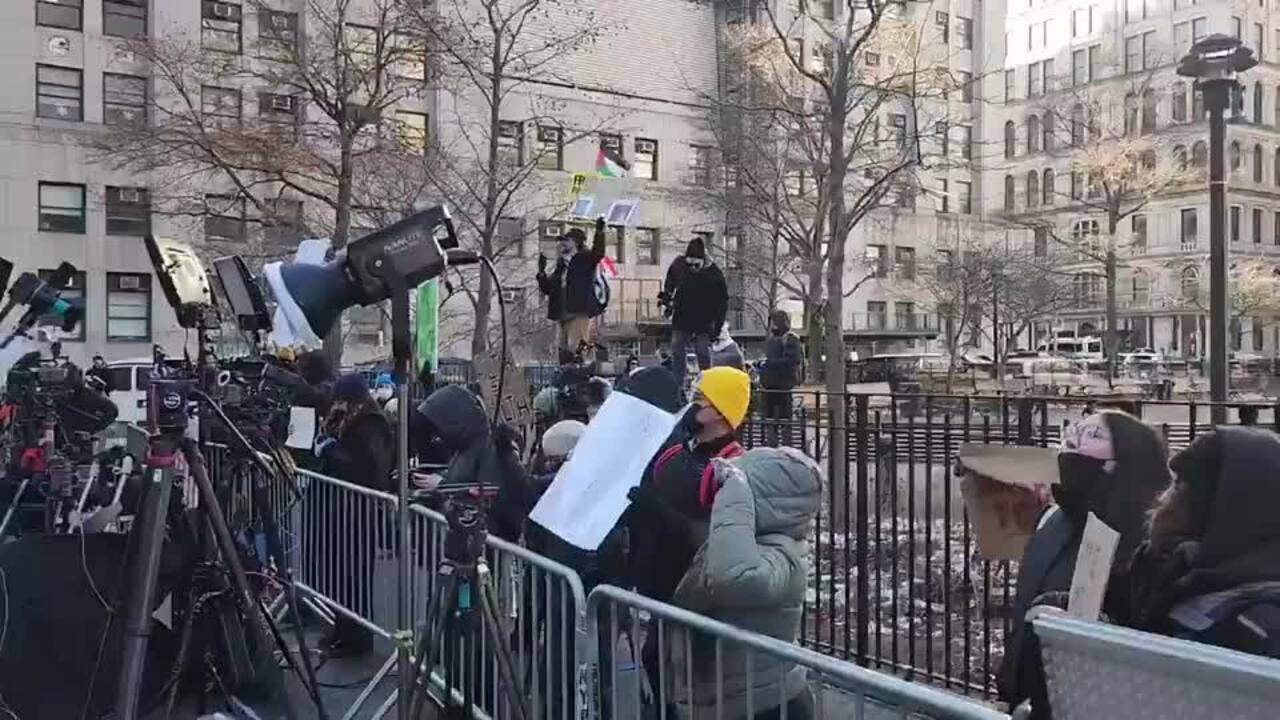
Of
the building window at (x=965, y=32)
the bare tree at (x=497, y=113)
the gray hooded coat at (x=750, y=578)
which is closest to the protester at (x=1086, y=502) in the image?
the gray hooded coat at (x=750, y=578)

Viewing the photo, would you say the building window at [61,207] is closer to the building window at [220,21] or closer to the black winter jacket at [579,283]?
the building window at [220,21]

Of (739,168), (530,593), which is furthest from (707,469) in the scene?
(739,168)

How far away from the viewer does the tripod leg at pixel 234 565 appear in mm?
4121

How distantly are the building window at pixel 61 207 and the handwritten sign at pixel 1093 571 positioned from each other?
117ft

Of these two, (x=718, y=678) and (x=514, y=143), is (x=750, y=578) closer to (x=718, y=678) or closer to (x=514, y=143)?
(x=718, y=678)

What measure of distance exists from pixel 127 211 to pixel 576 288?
101ft

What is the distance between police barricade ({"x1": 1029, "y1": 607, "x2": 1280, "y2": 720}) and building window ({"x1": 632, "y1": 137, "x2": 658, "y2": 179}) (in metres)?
40.3

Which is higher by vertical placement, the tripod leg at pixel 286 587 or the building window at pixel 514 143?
the building window at pixel 514 143

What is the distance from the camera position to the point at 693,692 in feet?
10.6

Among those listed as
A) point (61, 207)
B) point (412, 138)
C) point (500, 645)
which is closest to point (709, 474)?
point (500, 645)

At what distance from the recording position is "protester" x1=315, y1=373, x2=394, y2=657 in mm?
6152

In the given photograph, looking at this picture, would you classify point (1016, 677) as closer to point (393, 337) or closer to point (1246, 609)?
point (1246, 609)

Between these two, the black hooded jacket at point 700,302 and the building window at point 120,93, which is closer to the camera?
the black hooded jacket at point 700,302

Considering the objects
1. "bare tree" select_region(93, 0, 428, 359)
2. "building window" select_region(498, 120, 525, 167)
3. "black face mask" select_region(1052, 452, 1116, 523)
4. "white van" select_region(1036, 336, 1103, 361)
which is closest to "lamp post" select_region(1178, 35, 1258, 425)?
"black face mask" select_region(1052, 452, 1116, 523)
